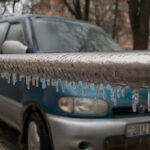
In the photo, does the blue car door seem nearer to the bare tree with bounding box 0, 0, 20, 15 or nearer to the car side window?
the car side window

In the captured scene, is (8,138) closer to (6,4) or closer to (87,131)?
(87,131)

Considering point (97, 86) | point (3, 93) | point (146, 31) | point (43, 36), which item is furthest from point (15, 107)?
point (146, 31)

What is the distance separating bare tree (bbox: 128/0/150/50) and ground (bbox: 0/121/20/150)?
4532mm

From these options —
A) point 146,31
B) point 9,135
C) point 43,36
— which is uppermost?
point 43,36

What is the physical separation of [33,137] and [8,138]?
1.25m

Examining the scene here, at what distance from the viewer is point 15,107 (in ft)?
8.89

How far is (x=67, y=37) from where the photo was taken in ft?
9.75

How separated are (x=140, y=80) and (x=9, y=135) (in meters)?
3.52

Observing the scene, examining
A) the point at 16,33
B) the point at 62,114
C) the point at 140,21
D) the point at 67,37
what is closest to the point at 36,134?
the point at 62,114

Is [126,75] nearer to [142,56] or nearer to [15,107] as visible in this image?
[142,56]

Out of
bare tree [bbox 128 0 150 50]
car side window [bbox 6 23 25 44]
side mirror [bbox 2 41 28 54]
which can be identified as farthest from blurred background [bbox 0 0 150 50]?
side mirror [bbox 2 41 28 54]

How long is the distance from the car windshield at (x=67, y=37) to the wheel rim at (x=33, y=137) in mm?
839

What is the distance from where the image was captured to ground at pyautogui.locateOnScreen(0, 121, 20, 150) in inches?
120

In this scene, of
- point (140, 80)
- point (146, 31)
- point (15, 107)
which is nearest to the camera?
point (140, 80)
